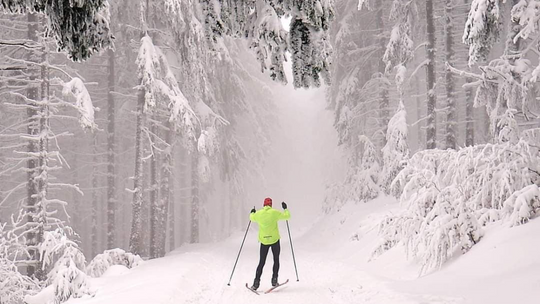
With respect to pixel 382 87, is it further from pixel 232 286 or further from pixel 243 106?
pixel 232 286

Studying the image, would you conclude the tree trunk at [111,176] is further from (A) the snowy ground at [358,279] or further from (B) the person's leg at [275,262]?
(B) the person's leg at [275,262]

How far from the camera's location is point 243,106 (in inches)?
889

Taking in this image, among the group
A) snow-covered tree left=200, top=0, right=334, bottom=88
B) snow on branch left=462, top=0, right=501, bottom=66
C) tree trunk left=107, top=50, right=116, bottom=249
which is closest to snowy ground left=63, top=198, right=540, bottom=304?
snow on branch left=462, top=0, right=501, bottom=66

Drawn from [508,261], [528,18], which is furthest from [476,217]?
[528,18]

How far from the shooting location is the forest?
15.4 ft

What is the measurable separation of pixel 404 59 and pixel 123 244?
20.1m

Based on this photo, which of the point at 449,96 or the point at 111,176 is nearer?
the point at 449,96

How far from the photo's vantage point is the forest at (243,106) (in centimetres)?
469

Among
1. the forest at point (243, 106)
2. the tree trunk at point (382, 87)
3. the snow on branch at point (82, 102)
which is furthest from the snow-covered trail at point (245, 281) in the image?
the tree trunk at point (382, 87)

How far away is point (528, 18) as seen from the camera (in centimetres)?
753

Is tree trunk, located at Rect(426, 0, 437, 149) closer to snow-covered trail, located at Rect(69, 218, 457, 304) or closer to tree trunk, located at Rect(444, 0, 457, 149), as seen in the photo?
tree trunk, located at Rect(444, 0, 457, 149)

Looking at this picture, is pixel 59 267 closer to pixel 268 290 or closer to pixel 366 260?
pixel 268 290

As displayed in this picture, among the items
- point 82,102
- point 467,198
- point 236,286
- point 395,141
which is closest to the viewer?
point 467,198

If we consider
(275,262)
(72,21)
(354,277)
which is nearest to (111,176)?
(275,262)
